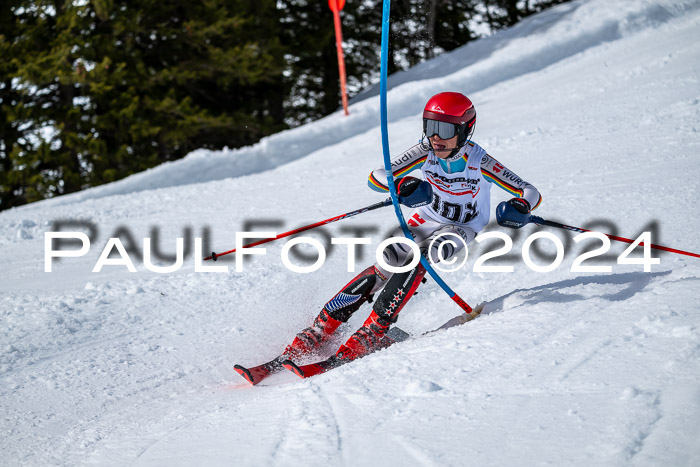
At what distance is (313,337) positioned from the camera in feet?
13.8

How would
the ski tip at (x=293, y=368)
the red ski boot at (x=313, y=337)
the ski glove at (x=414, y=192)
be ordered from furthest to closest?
the red ski boot at (x=313, y=337), the ski glove at (x=414, y=192), the ski tip at (x=293, y=368)

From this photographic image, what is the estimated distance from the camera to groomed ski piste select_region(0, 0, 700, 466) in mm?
2449

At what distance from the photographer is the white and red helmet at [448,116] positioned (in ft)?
12.7

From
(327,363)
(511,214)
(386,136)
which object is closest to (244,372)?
(327,363)

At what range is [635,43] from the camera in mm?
11906

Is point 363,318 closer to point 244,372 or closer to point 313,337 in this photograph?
point 313,337

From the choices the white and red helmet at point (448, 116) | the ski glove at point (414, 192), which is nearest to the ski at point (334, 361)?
the ski glove at point (414, 192)

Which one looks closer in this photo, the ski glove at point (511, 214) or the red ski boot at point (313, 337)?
the ski glove at point (511, 214)

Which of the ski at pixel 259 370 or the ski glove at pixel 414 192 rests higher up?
the ski glove at pixel 414 192

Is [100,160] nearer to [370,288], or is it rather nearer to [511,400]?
[370,288]

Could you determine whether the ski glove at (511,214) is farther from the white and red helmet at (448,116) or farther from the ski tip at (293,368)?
the ski tip at (293,368)

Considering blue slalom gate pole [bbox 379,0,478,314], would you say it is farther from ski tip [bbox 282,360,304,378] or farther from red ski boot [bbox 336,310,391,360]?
ski tip [bbox 282,360,304,378]

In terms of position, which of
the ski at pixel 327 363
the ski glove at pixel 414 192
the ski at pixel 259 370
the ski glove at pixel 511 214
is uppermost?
the ski glove at pixel 414 192

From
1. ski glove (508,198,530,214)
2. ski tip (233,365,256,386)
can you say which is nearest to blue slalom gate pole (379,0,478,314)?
ski glove (508,198,530,214)
